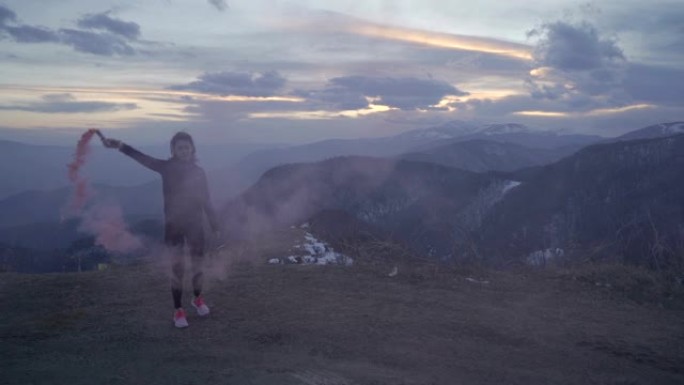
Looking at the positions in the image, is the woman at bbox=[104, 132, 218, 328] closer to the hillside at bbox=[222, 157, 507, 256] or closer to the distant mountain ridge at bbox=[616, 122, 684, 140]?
the hillside at bbox=[222, 157, 507, 256]

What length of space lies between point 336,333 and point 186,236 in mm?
2169

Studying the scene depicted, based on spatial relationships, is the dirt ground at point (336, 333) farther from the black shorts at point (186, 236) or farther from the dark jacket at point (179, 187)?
the dark jacket at point (179, 187)

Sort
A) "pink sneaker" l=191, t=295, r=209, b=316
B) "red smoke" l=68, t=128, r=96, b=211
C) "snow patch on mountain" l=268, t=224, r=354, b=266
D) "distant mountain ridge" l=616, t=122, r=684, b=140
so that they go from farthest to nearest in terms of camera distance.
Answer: "distant mountain ridge" l=616, t=122, r=684, b=140, "snow patch on mountain" l=268, t=224, r=354, b=266, "red smoke" l=68, t=128, r=96, b=211, "pink sneaker" l=191, t=295, r=209, b=316

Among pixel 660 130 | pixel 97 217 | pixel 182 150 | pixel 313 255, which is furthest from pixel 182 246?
pixel 660 130

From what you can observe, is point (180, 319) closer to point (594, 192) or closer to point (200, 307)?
point (200, 307)

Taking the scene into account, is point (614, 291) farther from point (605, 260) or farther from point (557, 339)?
point (557, 339)

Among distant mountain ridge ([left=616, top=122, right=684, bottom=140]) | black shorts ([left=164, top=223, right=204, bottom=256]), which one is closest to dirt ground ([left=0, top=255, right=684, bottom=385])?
black shorts ([left=164, top=223, right=204, bottom=256])

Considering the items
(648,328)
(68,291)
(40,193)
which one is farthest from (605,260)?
(40,193)

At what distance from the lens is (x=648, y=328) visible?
7.29 meters

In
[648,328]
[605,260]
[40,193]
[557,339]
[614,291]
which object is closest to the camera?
[557,339]

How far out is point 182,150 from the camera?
22.9 feet

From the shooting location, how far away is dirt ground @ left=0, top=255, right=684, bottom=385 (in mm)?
5496

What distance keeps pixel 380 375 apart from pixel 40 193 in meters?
119

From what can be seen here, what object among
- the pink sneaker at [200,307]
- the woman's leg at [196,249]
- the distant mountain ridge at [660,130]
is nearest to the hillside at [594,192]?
the distant mountain ridge at [660,130]
